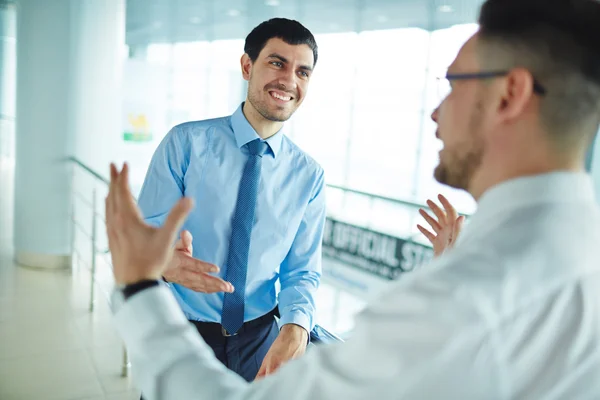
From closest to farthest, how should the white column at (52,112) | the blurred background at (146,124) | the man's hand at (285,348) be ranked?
the man's hand at (285,348)
the blurred background at (146,124)
the white column at (52,112)

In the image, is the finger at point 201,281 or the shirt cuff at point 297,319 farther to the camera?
the shirt cuff at point 297,319

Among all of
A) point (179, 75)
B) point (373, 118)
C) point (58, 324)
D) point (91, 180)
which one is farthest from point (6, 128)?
point (58, 324)

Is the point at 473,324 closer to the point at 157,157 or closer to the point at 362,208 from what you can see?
the point at 157,157

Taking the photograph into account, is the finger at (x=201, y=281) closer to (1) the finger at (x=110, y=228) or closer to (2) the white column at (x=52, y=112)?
(1) the finger at (x=110, y=228)

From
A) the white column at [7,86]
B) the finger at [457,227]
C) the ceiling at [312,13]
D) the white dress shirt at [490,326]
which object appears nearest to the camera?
the white dress shirt at [490,326]

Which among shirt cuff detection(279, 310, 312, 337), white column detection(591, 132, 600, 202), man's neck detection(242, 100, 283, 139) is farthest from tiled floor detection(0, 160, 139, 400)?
white column detection(591, 132, 600, 202)

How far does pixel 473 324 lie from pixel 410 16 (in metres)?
8.23

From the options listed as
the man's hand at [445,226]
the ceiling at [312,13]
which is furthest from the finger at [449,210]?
the ceiling at [312,13]

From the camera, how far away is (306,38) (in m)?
1.36

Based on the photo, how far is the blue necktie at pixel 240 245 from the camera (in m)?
1.24

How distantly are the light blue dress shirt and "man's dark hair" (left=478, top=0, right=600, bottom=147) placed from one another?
78 cm

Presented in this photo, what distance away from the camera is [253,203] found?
130 cm

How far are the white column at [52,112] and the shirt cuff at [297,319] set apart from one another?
3.19 m

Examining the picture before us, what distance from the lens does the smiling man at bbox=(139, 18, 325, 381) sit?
1261 mm
